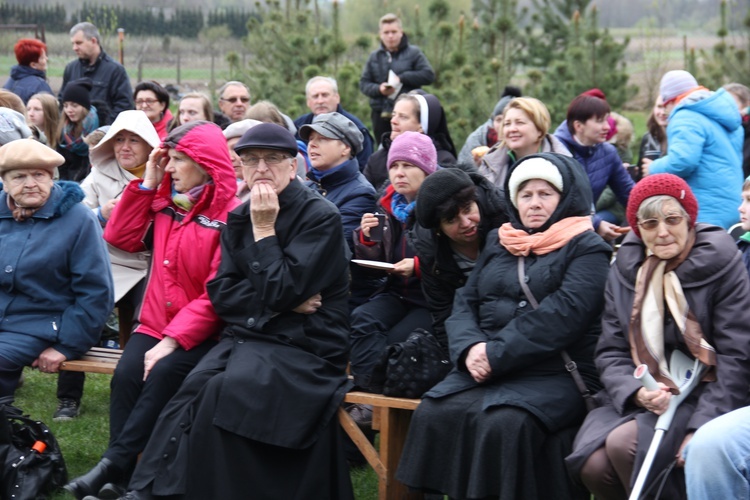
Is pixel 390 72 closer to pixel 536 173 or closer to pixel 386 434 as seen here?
pixel 536 173

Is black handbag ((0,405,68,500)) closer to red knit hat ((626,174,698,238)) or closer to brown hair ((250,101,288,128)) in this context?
brown hair ((250,101,288,128))

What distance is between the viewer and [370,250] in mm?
5727

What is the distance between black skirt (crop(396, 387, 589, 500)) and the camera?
4355 mm

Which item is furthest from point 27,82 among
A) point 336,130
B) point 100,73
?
point 336,130

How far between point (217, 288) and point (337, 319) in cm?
59

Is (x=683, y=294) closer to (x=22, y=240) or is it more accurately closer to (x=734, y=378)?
(x=734, y=378)

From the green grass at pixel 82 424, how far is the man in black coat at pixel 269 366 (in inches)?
25.9

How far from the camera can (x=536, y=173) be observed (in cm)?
477

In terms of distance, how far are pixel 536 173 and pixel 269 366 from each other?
1.51 m

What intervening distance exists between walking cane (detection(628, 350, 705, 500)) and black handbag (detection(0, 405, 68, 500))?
289 centimetres

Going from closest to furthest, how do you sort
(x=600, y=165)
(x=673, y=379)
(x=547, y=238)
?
(x=673, y=379), (x=547, y=238), (x=600, y=165)

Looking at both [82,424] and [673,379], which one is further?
[82,424]

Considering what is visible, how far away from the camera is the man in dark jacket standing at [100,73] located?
10.6 m

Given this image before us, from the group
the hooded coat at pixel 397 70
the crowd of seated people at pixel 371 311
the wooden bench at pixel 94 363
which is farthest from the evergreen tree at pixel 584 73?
the wooden bench at pixel 94 363
